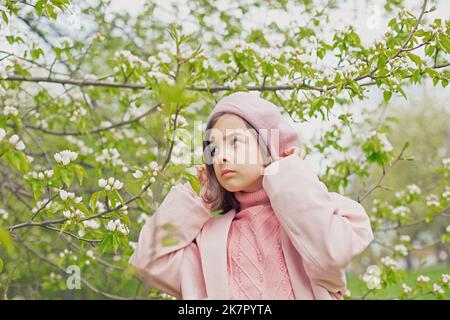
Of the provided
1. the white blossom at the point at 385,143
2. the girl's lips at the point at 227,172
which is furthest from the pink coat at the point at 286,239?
the white blossom at the point at 385,143

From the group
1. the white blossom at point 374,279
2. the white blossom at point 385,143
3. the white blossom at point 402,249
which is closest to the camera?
the white blossom at point 385,143

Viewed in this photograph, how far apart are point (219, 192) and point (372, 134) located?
1.64 meters

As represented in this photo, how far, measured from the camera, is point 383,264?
368 centimetres

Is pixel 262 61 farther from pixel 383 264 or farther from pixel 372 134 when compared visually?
pixel 383 264

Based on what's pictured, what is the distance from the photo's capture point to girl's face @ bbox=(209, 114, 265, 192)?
6.40ft

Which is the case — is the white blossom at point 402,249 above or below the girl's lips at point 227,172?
below

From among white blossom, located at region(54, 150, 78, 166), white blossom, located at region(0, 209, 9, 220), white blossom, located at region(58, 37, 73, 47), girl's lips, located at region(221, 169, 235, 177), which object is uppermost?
white blossom, located at region(58, 37, 73, 47)

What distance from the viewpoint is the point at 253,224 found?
77.5 inches

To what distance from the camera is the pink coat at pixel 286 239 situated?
69.0 inches

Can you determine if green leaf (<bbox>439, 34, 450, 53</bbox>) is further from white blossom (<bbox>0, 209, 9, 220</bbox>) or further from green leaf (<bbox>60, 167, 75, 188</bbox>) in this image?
white blossom (<bbox>0, 209, 9, 220</bbox>)

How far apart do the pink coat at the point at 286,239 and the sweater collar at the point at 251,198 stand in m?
0.06

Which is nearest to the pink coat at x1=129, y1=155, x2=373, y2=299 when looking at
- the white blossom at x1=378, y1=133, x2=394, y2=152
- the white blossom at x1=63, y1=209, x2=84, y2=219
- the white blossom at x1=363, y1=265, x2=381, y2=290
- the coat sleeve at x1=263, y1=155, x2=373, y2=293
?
the coat sleeve at x1=263, y1=155, x2=373, y2=293

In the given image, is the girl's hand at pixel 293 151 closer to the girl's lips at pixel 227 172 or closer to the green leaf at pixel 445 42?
the girl's lips at pixel 227 172
